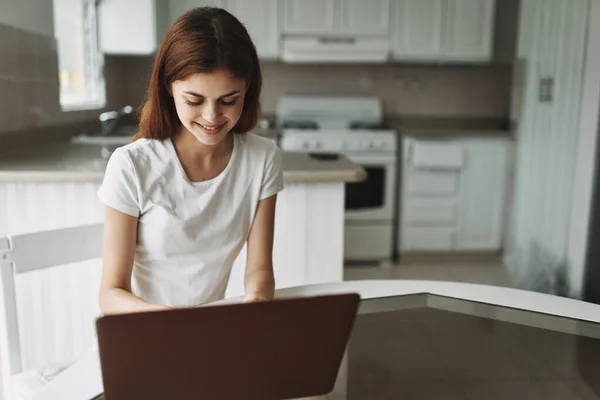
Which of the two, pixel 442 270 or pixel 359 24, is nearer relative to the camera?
pixel 442 270

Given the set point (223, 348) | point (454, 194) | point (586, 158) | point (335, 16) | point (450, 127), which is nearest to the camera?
point (223, 348)

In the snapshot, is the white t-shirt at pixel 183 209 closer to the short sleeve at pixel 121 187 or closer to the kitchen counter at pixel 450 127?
the short sleeve at pixel 121 187

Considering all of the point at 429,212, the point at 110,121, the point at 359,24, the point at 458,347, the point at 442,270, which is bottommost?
the point at 442,270

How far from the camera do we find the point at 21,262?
1.03 meters

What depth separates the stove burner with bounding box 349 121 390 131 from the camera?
3.73m

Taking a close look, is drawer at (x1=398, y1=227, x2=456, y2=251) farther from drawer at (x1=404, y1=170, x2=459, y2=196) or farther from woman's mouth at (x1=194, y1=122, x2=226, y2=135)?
woman's mouth at (x1=194, y1=122, x2=226, y2=135)

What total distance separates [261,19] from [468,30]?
138 cm

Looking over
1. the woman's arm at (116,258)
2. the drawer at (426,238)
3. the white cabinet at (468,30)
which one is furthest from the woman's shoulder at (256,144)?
the white cabinet at (468,30)

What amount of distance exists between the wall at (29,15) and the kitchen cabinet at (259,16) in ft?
4.34

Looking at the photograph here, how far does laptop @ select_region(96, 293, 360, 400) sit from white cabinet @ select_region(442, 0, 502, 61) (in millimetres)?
3569

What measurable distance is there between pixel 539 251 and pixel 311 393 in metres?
2.75

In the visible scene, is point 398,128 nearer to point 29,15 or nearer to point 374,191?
point 374,191

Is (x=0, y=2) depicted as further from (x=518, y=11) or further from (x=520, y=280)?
(x=518, y=11)

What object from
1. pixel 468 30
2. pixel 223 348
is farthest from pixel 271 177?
pixel 468 30
